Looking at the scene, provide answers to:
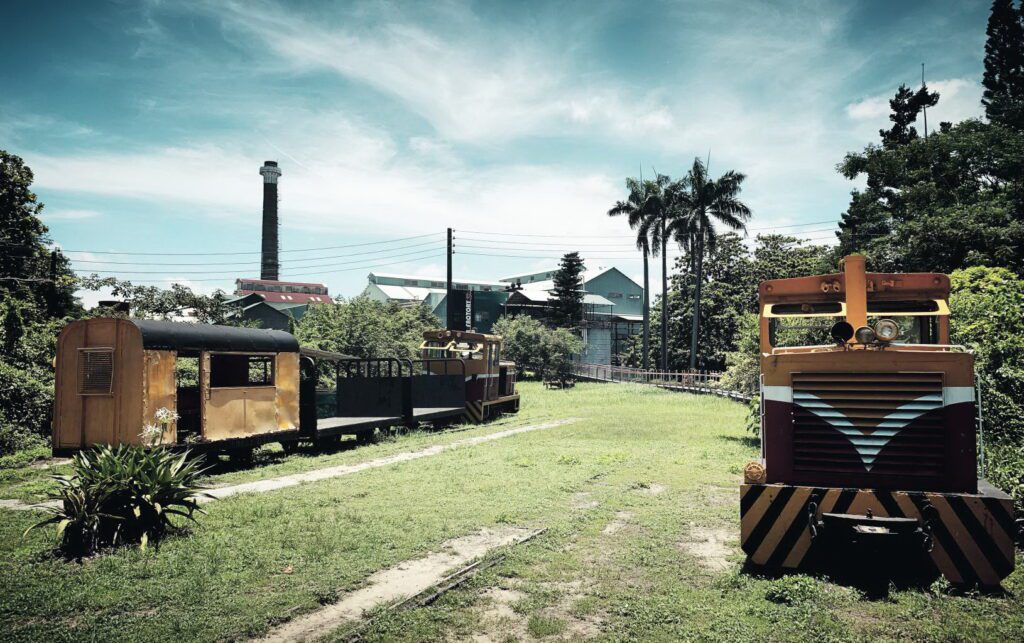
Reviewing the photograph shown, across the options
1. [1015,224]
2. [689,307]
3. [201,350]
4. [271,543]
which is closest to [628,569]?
[271,543]

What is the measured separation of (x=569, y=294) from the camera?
57.4m

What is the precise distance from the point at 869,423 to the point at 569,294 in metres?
51.7

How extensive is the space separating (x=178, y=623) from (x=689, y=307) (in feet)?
170

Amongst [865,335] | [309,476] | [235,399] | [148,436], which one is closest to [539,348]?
[235,399]

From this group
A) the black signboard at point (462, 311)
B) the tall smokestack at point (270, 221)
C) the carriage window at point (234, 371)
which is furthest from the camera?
the tall smokestack at point (270, 221)

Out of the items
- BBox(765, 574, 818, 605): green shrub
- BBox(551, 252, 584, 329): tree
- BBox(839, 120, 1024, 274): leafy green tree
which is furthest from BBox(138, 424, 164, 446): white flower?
BBox(551, 252, 584, 329): tree

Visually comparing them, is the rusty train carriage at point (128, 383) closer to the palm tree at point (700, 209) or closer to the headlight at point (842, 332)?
the headlight at point (842, 332)

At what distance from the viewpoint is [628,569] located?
650 cm

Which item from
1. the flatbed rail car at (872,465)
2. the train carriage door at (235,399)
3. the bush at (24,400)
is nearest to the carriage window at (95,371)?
the train carriage door at (235,399)

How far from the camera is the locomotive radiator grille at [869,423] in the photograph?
5719mm

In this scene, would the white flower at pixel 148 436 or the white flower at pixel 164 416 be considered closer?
the white flower at pixel 164 416

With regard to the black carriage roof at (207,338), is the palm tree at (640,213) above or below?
above

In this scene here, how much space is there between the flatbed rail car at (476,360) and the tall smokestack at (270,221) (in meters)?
49.7

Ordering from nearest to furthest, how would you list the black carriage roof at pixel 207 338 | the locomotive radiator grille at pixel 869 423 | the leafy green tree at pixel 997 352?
the locomotive radiator grille at pixel 869 423 → the leafy green tree at pixel 997 352 → the black carriage roof at pixel 207 338
